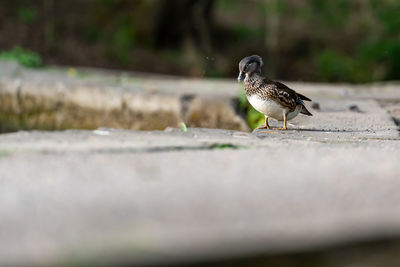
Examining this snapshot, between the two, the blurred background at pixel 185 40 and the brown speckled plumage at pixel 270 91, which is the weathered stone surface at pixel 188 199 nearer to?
the brown speckled plumage at pixel 270 91

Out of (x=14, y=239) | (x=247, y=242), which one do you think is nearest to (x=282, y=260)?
(x=247, y=242)

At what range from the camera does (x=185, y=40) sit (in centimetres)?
1476

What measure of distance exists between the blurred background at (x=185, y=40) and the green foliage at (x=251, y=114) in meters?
7.29

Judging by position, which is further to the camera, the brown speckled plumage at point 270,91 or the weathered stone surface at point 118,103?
the weathered stone surface at point 118,103

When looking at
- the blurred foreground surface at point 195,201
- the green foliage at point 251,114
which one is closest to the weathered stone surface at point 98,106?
the green foliage at point 251,114

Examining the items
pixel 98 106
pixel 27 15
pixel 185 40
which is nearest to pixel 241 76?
pixel 98 106

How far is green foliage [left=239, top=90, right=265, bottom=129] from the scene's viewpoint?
19.5ft

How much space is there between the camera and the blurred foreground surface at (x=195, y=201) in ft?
6.54

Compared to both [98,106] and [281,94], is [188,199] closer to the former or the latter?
[281,94]

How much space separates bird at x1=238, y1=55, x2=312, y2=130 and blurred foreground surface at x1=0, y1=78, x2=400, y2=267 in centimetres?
55

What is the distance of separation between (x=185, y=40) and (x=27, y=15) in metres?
3.73

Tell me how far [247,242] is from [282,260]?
0.14 meters

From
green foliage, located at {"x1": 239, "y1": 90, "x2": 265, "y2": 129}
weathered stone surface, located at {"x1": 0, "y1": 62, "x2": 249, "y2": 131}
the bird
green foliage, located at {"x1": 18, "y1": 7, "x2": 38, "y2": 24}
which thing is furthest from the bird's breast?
green foliage, located at {"x1": 18, "y1": 7, "x2": 38, "y2": 24}

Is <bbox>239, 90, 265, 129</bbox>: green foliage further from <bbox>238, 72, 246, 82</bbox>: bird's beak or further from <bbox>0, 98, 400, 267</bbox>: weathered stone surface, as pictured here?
<bbox>0, 98, 400, 267</bbox>: weathered stone surface
